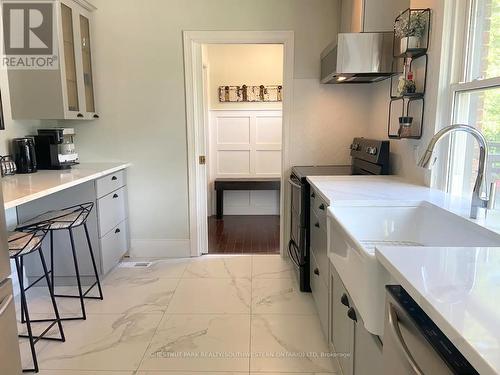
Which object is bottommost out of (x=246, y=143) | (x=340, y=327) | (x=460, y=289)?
(x=340, y=327)

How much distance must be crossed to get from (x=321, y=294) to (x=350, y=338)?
76cm

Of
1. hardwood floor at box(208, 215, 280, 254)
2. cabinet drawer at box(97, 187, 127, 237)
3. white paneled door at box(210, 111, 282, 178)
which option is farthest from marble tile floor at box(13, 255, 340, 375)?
white paneled door at box(210, 111, 282, 178)

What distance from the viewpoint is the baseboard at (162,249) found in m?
3.81

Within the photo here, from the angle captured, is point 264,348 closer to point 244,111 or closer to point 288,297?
point 288,297

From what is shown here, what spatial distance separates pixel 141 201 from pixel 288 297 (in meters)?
1.78

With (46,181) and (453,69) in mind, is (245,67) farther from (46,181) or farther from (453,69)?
(453,69)

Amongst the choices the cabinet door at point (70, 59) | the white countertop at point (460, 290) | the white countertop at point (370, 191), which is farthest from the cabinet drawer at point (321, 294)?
the cabinet door at point (70, 59)

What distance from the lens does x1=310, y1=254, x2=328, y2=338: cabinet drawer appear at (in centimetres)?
219

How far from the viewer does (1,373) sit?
149cm

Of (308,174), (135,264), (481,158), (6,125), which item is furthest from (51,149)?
(481,158)

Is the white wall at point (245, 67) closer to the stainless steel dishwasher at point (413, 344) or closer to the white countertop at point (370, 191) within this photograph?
the white countertop at point (370, 191)

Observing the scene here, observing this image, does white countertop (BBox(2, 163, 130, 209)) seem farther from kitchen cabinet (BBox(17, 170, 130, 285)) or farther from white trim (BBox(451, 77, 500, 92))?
white trim (BBox(451, 77, 500, 92))

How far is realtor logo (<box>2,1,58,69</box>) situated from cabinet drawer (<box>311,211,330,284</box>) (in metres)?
2.39

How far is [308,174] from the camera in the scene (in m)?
2.96
